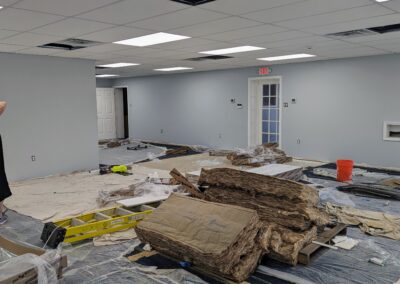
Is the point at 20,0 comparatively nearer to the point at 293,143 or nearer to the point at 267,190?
the point at 267,190

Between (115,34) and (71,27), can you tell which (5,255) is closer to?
(71,27)

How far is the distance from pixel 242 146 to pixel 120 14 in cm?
644

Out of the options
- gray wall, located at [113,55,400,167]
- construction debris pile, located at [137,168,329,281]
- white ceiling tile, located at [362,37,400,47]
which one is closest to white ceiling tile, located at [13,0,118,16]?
construction debris pile, located at [137,168,329,281]

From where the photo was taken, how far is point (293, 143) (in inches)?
341

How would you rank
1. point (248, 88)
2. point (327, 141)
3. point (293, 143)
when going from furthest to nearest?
point (248, 88) < point (293, 143) < point (327, 141)

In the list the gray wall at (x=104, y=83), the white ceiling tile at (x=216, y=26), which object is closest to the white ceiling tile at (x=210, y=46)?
the white ceiling tile at (x=216, y=26)

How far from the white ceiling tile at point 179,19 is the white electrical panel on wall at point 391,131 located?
4.93 m

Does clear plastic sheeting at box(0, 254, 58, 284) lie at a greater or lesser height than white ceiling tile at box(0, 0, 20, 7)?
lesser

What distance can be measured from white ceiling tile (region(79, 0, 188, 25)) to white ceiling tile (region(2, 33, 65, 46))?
1335 mm

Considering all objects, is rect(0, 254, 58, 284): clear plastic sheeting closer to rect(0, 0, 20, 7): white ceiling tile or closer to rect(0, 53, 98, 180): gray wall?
rect(0, 0, 20, 7): white ceiling tile

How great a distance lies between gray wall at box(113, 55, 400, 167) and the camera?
725cm

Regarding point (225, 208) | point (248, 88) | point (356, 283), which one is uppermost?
point (248, 88)

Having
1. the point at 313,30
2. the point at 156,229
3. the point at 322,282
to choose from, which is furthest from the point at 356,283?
the point at 313,30

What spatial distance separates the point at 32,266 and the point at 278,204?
7.27 ft
